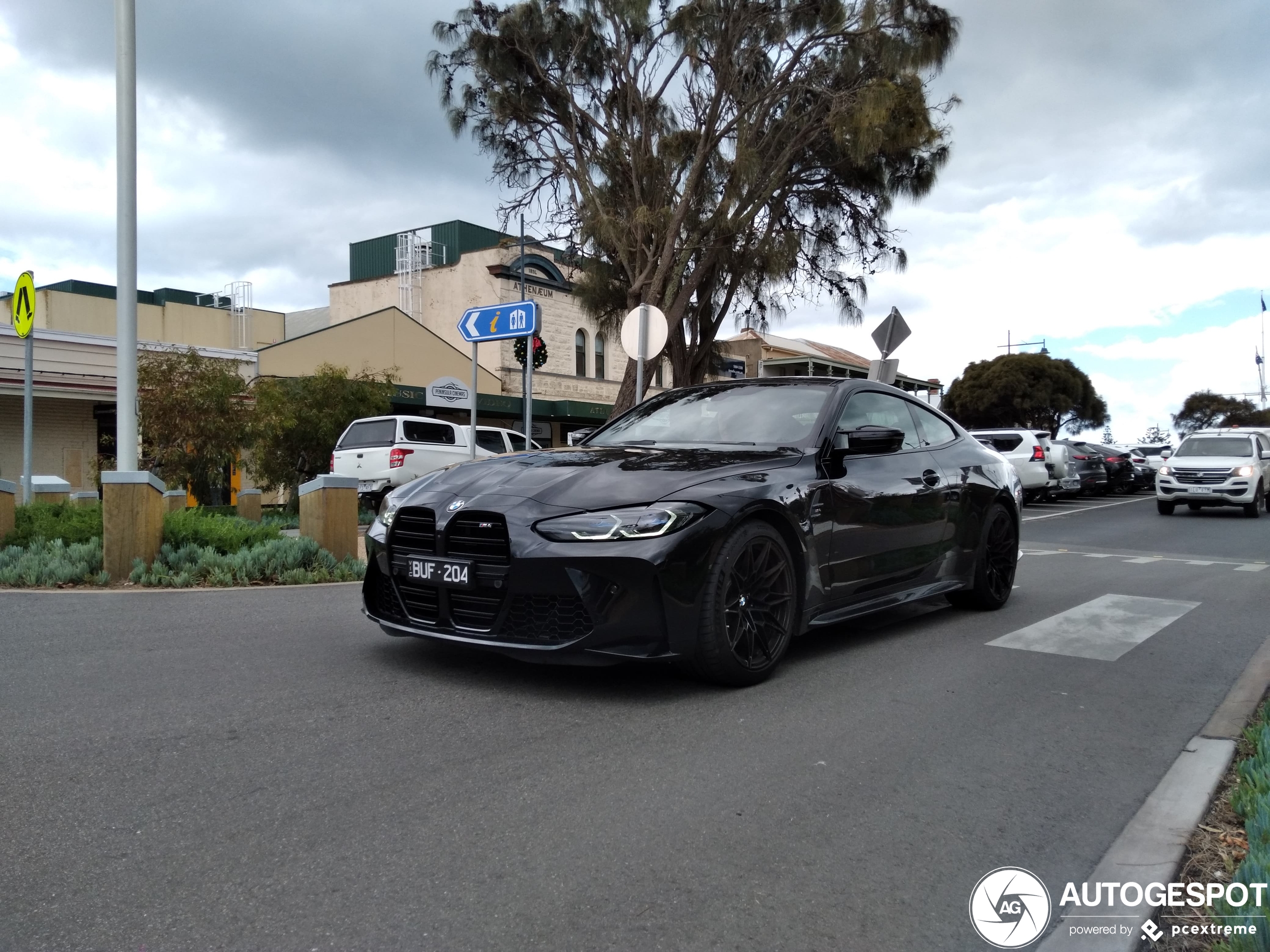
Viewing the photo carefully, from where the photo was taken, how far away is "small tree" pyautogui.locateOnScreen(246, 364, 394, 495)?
1667 cm

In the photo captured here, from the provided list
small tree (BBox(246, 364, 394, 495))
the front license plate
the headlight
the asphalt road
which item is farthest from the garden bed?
small tree (BBox(246, 364, 394, 495))

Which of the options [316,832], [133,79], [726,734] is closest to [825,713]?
[726,734]

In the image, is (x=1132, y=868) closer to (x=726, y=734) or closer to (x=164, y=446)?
(x=726, y=734)

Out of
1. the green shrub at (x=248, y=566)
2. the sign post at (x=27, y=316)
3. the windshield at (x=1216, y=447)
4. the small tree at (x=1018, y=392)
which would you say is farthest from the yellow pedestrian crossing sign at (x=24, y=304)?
the small tree at (x=1018, y=392)

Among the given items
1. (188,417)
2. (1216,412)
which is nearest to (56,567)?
(188,417)

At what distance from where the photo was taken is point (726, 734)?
3.94m

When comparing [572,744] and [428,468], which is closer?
[572,744]

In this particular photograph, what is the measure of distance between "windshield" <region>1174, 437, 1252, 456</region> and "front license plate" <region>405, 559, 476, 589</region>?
19620 millimetres

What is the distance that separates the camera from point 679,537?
4.19 metres

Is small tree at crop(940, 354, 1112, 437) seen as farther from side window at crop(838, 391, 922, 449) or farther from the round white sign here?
side window at crop(838, 391, 922, 449)

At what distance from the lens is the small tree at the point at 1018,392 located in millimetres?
57000

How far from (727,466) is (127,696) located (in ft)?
9.14

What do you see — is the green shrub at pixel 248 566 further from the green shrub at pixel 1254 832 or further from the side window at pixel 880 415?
the green shrub at pixel 1254 832

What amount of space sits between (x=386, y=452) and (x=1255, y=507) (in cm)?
1630
